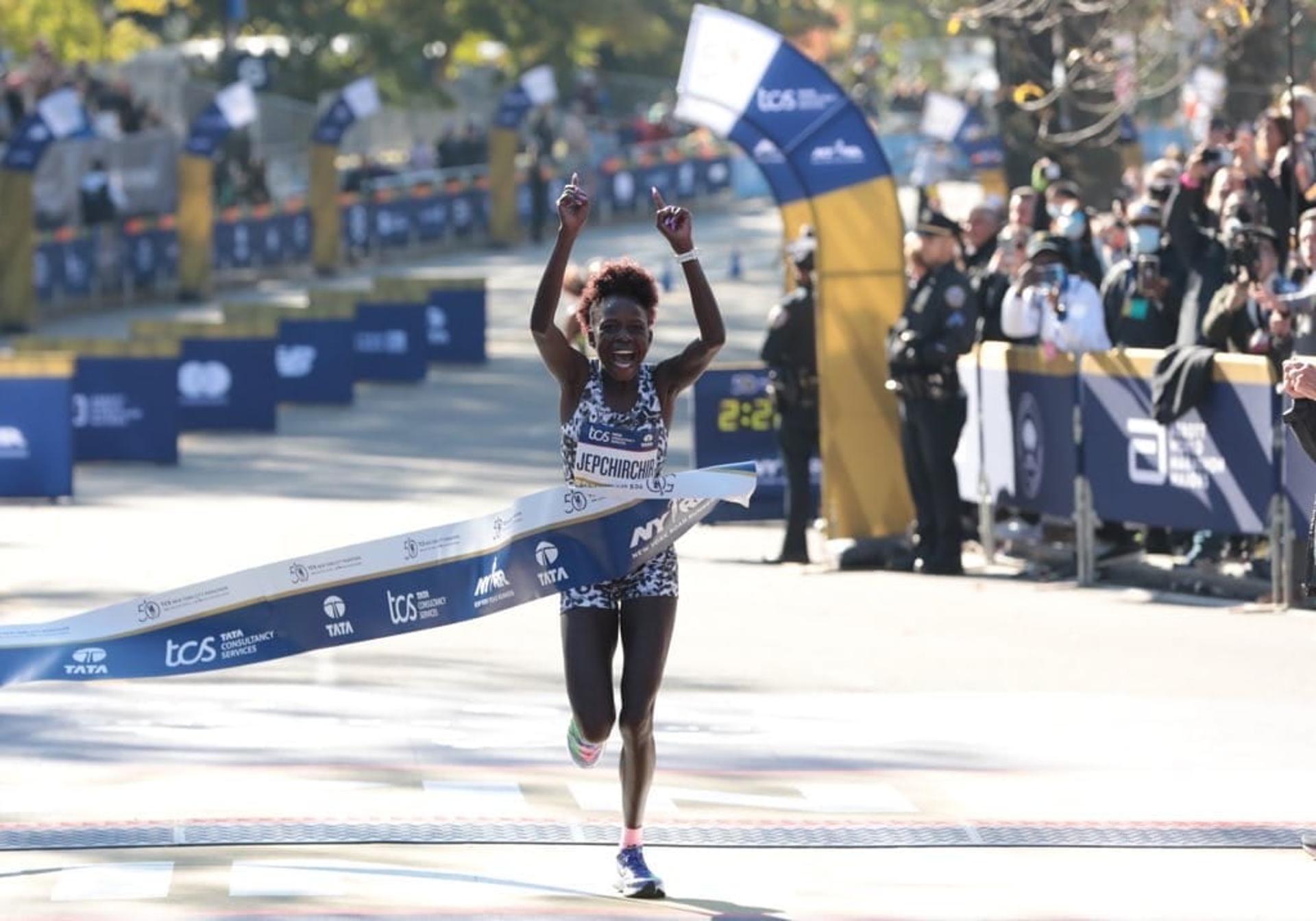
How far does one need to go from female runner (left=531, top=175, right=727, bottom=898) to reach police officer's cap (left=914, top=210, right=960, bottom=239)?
7861mm

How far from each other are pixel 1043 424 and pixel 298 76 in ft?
131

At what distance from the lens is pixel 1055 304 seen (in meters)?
16.8

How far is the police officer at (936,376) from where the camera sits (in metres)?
16.8

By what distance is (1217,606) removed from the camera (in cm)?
1553

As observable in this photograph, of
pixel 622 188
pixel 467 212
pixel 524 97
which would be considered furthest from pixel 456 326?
pixel 622 188

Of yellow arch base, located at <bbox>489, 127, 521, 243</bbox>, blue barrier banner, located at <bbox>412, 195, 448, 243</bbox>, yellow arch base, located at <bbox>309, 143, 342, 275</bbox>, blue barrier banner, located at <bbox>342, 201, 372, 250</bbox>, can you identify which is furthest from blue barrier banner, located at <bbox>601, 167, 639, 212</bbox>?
yellow arch base, located at <bbox>309, 143, 342, 275</bbox>

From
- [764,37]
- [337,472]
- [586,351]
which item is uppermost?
[764,37]

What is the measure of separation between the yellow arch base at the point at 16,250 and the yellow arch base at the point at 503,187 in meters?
12.2

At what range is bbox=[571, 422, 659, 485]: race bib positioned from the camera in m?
8.90

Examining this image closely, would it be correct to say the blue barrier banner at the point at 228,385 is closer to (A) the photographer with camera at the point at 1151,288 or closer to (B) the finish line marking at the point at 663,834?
(A) the photographer with camera at the point at 1151,288

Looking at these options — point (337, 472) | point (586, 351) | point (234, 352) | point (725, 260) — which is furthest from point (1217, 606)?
point (725, 260)

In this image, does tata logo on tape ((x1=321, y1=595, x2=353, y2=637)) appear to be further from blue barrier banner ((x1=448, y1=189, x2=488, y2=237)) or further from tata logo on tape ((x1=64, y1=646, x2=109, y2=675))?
blue barrier banner ((x1=448, y1=189, x2=488, y2=237))

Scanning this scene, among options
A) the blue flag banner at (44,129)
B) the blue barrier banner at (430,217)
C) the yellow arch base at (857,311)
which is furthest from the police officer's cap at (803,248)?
the blue barrier banner at (430,217)

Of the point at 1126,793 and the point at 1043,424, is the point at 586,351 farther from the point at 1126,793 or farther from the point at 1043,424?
the point at 1126,793
